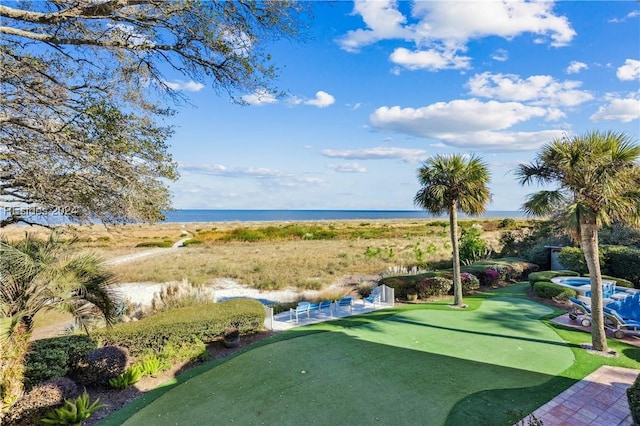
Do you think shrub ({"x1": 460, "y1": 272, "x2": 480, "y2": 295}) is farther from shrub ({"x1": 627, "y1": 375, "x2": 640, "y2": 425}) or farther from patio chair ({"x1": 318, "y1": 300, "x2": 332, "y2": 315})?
shrub ({"x1": 627, "y1": 375, "x2": 640, "y2": 425})

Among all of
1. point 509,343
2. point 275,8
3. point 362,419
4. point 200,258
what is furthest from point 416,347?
point 200,258

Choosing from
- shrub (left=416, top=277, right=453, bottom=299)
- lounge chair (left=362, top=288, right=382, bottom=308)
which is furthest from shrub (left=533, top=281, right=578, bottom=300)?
lounge chair (left=362, top=288, right=382, bottom=308)

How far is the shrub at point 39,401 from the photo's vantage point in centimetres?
527

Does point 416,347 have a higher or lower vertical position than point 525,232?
lower

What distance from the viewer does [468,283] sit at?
47.1 feet

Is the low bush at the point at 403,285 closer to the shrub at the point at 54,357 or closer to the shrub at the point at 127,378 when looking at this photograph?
the shrub at the point at 127,378

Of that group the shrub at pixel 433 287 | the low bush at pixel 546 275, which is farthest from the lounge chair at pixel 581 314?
the shrub at pixel 433 287

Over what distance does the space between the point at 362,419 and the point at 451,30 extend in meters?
10.1

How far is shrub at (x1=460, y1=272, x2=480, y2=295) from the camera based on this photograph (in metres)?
14.3

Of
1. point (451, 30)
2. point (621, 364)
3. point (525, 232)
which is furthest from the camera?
point (525, 232)

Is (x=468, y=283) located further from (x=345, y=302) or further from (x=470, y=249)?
(x=470, y=249)

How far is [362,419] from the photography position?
5.26 m

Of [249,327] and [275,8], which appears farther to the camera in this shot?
[249,327]

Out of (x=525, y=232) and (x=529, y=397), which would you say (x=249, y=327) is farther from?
(x=525, y=232)
